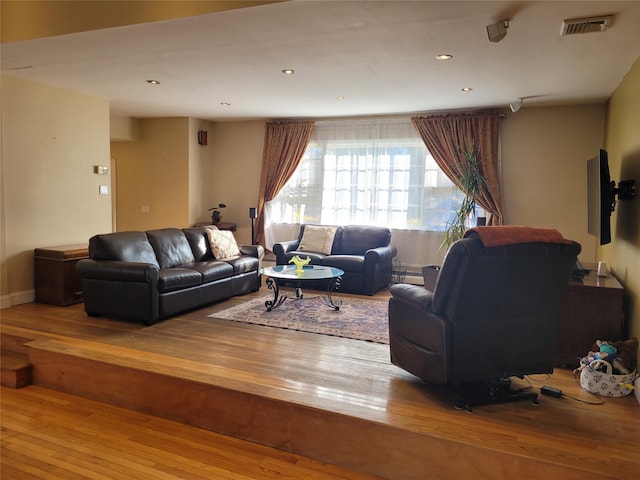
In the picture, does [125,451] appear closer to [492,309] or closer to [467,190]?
[492,309]

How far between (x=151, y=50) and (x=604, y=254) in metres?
4.81

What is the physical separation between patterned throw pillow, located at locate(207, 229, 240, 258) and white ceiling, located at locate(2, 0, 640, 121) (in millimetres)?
1693

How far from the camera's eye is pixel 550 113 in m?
5.81

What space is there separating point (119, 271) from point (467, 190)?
4.25 meters

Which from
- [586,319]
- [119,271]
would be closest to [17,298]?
[119,271]

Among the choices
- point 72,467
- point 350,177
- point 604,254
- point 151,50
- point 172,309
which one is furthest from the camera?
point 350,177

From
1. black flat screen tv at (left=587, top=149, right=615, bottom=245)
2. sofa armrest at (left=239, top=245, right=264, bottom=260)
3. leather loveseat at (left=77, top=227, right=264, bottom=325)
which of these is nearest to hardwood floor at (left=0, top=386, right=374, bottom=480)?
leather loveseat at (left=77, top=227, right=264, bottom=325)

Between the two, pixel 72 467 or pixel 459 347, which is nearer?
pixel 72 467

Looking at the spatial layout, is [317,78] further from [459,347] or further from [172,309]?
[459,347]

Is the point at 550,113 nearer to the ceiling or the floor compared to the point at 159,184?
nearer to the ceiling

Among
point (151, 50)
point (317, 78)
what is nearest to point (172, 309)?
point (151, 50)

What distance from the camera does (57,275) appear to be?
4.84m

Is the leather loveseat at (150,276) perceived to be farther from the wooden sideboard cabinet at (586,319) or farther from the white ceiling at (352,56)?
the wooden sideboard cabinet at (586,319)

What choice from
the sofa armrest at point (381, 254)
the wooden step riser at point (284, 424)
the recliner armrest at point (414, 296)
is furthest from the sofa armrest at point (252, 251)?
the recliner armrest at point (414, 296)
